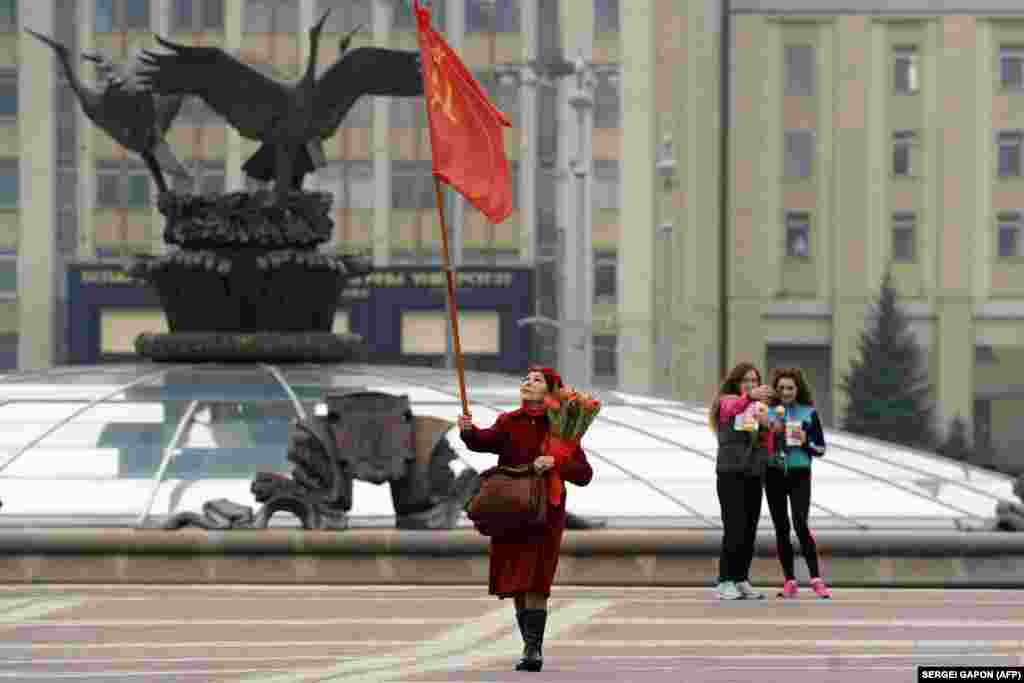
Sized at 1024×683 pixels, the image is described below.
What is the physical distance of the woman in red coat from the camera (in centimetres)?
1515

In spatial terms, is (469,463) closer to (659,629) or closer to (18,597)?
(18,597)

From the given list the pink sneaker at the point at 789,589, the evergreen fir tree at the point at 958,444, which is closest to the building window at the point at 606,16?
the evergreen fir tree at the point at 958,444

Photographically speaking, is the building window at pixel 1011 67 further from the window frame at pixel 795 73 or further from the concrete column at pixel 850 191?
the window frame at pixel 795 73

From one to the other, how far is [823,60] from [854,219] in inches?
191

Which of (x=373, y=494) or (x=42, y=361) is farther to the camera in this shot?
(x=42, y=361)

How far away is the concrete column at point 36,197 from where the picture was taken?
260 feet

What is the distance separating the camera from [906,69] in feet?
275

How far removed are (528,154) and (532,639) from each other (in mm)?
64572

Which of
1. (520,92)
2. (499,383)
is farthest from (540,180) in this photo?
(499,383)

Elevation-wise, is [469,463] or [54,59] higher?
[54,59]

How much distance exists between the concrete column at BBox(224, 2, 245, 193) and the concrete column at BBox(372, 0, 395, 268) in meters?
3.85

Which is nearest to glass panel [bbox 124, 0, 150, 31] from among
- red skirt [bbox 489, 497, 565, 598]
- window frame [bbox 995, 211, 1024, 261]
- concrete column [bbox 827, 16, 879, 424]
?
concrete column [bbox 827, 16, 879, 424]

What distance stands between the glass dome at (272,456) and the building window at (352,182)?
47.9 m

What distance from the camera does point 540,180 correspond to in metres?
79.4
